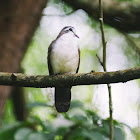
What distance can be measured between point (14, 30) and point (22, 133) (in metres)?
2.17

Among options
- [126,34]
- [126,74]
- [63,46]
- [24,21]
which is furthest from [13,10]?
[126,74]

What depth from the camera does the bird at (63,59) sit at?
4086 mm

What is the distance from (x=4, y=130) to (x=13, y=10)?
2.17 m

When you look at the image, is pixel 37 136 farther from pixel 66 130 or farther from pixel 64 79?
pixel 64 79

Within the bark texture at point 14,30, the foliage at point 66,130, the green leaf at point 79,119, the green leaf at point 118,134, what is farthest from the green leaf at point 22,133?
the bark texture at point 14,30

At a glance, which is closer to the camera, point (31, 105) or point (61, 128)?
point (61, 128)

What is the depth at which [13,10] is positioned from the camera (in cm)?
517

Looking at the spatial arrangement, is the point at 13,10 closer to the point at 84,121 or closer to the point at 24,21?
the point at 24,21

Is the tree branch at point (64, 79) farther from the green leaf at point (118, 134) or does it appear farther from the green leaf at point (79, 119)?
the green leaf at point (118, 134)

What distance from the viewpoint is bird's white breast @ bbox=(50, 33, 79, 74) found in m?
4.09

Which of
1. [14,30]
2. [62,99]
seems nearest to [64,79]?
[62,99]

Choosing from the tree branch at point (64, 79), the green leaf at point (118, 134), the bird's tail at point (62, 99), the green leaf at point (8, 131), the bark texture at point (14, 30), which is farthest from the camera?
the bark texture at point (14, 30)

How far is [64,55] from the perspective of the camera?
4.08 metres

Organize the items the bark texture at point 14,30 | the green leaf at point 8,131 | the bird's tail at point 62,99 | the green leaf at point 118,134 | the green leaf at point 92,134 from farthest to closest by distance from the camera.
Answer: the bark texture at point 14,30 → the bird's tail at point 62,99 → the green leaf at point 8,131 → the green leaf at point 118,134 → the green leaf at point 92,134
